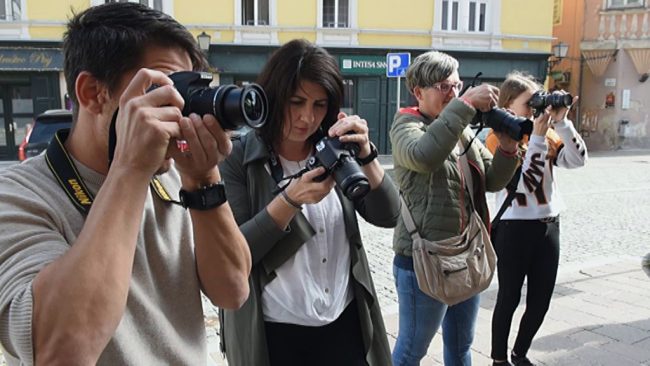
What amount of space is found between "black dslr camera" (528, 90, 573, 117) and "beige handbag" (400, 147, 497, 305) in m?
Result: 0.74

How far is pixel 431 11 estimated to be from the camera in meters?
18.3

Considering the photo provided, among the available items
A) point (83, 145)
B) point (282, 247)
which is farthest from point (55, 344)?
point (282, 247)

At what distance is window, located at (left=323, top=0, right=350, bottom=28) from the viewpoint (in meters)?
17.7

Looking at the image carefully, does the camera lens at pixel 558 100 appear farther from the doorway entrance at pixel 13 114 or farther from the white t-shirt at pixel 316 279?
the doorway entrance at pixel 13 114

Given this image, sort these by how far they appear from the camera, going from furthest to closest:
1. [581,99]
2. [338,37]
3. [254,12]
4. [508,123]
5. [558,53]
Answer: [581,99]
[558,53]
[338,37]
[254,12]
[508,123]

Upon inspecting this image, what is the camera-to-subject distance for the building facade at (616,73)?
66.5ft

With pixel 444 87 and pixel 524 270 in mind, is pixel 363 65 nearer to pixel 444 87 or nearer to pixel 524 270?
pixel 524 270

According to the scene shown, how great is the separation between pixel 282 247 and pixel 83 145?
902 mm

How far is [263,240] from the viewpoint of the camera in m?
1.89

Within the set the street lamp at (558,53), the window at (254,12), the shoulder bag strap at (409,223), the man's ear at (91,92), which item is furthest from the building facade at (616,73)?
the man's ear at (91,92)

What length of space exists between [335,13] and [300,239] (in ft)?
54.8

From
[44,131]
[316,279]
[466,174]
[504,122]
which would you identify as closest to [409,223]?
[466,174]

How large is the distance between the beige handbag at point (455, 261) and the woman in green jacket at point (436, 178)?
4 centimetres

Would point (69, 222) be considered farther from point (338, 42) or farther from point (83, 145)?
point (338, 42)
